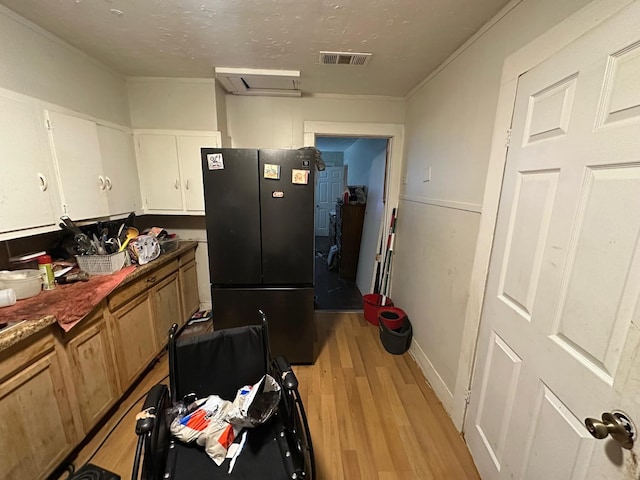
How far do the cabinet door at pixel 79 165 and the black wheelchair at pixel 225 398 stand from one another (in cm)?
131

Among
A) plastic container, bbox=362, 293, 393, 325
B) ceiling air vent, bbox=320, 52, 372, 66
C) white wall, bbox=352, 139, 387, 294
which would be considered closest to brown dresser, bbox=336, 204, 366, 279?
white wall, bbox=352, 139, 387, 294

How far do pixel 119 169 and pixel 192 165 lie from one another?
56 cm

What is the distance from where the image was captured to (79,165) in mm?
1790

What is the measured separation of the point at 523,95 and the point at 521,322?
3.22 ft

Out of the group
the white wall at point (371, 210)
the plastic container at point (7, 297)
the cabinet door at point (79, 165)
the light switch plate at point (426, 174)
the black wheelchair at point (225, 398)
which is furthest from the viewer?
the white wall at point (371, 210)

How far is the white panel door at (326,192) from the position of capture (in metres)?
6.75

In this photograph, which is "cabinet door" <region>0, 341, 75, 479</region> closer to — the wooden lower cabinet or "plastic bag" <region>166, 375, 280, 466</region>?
the wooden lower cabinet

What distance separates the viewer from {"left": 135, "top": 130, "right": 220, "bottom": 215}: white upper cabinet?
242cm

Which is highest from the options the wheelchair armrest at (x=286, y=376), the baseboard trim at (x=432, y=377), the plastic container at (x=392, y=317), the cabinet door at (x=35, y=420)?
the wheelchair armrest at (x=286, y=376)

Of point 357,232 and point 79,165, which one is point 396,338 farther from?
point 79,165

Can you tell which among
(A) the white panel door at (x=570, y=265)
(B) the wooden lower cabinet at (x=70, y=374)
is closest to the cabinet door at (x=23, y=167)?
(B) the wooden lower cabinet at (x=70, y=374)

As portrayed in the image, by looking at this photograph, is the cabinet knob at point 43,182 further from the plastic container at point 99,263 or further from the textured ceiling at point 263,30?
the textured ceiling at point 263,30

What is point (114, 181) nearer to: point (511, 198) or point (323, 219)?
point (511, 198)

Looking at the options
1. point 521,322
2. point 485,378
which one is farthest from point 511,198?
point 485,378
